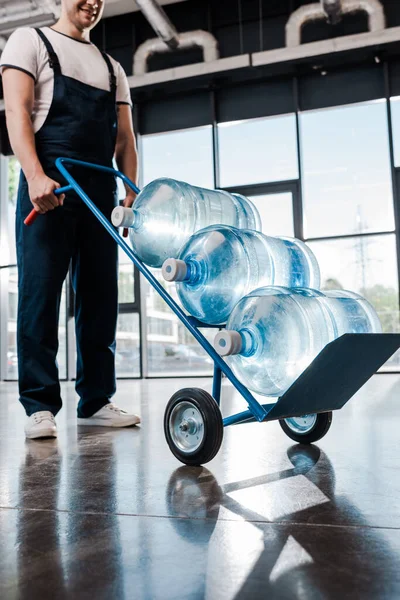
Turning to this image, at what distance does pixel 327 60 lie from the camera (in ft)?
21.5

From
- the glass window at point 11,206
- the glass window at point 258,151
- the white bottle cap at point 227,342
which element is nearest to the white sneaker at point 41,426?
the white bottle cap at point 227,342

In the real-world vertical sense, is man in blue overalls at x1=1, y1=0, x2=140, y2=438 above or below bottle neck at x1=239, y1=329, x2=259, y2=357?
above

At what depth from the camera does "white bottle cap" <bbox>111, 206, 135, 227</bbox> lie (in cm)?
176

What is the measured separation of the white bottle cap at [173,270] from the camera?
63.1 inches

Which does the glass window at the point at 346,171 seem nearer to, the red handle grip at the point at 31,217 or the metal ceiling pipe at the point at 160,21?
the metal ceiling pipe at the point at 160,21

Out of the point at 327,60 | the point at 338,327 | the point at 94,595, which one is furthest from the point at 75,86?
the point at 327,60

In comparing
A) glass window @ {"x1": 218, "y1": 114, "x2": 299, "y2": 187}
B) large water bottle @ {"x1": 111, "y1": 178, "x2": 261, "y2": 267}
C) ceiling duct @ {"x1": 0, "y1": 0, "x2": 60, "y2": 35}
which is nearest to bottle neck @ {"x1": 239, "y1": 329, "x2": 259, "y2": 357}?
large water bottle @ {"x1": 111, "y1": 178, "x2": 261, "y2": 267}

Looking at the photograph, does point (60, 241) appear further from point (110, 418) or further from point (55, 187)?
point (110, 418)

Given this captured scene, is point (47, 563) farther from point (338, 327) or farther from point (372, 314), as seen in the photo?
point (372, 314)

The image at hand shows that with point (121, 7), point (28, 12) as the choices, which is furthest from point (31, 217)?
point (121, 7)

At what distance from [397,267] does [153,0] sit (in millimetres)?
3705

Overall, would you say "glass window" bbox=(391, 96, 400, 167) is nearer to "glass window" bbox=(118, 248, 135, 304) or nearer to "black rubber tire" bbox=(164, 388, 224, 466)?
"glass window" bbox=(118, 248, 135, 304)

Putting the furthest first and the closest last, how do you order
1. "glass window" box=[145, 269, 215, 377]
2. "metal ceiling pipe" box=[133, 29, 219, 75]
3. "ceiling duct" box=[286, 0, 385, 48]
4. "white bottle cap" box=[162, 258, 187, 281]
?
"glass window" box=[145, 269, 215, 377] → "metal ceiling pipe" box=[133, 29, 219, 75] → "ceiling duct" box=[286, 0, 385, 48] → "white bottle cap" box=[162, 258, 187, 281]

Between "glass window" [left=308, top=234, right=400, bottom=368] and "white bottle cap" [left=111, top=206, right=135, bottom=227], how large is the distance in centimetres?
525
